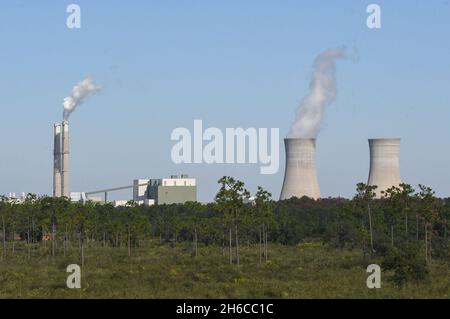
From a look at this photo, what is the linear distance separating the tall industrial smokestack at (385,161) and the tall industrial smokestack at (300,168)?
18.8 feet

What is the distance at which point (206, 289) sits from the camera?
122 feet

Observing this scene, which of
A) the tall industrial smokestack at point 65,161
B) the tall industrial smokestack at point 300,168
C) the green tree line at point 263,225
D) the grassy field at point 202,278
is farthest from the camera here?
the tall industrial smokestack at point 65,161

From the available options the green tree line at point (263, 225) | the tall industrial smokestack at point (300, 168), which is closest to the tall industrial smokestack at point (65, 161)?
the green tree line at point (263, 225)

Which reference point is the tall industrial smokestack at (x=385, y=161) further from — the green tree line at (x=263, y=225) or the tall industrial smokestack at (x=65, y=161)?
the tall industrial smokestack at (x=65, y=161)

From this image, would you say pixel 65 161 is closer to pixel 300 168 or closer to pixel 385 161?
pixel 300 168

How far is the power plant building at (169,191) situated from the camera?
15625cm

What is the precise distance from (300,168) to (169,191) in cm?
6682

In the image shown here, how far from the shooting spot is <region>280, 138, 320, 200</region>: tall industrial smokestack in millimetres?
90750

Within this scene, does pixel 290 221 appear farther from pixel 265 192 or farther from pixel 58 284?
pixel 58 284

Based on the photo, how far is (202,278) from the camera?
4322 centimetres

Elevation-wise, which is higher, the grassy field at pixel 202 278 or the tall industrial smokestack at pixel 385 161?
the tall industrial smokestack at pixel 385 161

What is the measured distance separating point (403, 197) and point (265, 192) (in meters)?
8.56
